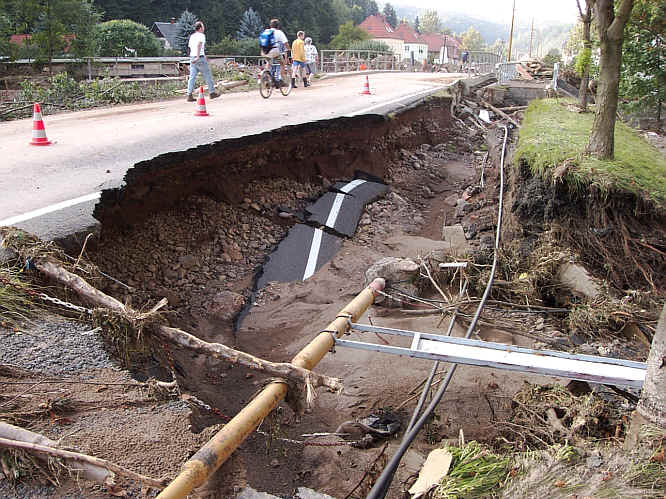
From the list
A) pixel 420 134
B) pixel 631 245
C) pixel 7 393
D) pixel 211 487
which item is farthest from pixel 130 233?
→ pixel 420 134

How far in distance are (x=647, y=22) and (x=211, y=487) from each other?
11704 mm

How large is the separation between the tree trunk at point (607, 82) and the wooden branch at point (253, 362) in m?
5.94

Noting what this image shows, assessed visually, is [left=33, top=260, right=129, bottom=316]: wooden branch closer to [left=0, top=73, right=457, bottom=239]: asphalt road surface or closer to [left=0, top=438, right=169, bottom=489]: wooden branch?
[left=0, top=73, right=457, bottom=239]: asphalt road surface

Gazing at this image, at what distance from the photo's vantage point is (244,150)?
7.40m

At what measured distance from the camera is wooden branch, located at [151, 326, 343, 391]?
8.23 feet

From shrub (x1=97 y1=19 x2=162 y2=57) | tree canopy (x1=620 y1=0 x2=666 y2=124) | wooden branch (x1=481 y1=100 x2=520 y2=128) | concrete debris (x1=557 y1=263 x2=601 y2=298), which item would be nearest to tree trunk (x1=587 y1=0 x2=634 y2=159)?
concrete debris (x1=557 y1=263 x2=601 y2=298)

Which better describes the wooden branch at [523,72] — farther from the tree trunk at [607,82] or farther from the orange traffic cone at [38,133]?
the orange traffic cone at [38,133]

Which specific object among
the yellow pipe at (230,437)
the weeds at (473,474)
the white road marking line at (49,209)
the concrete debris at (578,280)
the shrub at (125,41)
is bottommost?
the concrete debris at (578,280)

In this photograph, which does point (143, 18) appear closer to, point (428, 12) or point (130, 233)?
point (130, 233)

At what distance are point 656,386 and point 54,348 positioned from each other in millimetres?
2914

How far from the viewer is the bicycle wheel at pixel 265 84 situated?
42.5 ft

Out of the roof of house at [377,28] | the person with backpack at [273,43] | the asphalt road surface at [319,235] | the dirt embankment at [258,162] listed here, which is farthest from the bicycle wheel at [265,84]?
the roof of house at [377,28]

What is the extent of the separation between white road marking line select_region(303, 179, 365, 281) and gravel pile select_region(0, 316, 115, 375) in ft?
11.9

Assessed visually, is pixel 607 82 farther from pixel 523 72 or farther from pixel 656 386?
pixel 523 72
